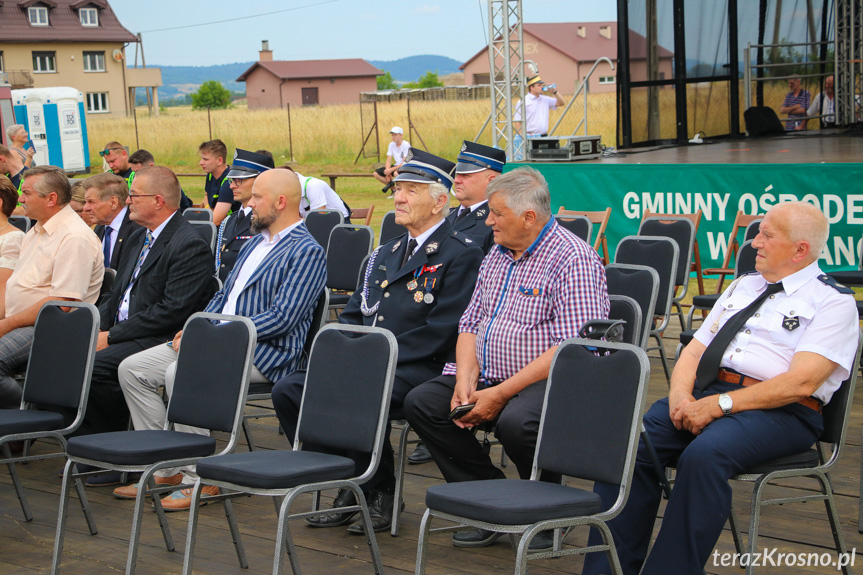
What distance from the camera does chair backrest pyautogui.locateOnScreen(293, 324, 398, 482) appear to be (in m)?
3.23

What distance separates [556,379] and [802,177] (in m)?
5.69

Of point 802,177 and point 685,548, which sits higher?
point 802,177

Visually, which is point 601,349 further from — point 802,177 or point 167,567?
point 802,177

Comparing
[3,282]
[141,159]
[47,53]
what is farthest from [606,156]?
[47,53]

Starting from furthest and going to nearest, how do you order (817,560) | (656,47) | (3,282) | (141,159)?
1. (656,47)
2. (141,159)
3. (3,282)
4. (817,560)

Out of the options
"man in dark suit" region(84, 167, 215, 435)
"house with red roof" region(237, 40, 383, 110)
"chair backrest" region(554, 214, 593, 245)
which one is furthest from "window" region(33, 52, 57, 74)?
"man in dark suit" region(84, 167, 215, 435)

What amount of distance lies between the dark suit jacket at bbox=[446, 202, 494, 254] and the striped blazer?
762 millimetres

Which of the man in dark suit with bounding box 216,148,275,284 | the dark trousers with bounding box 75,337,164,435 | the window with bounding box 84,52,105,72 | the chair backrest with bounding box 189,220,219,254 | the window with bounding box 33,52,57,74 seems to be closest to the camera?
the dark trousers with bounding box 75,337,164,435

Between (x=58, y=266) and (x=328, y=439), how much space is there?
7.11ft

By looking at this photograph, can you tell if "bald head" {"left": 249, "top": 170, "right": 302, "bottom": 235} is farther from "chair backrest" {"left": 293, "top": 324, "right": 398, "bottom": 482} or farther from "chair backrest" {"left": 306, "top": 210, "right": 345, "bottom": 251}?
"chair backrest" {"left": 306, "top": 210, "right": 345, "bottom": 251}

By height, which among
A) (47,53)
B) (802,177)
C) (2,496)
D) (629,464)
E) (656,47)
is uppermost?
(47,53)

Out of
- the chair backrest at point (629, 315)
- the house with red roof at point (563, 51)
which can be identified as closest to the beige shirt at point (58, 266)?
the chair backrest at point (629, 315)

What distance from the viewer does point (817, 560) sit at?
10.7ft

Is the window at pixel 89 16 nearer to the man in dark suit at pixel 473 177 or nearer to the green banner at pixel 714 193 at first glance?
the green banner at pixel 714 193
